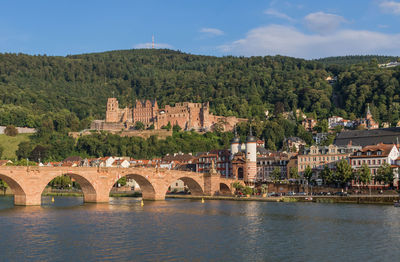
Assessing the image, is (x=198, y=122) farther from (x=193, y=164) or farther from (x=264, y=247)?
(x=264, y=247)

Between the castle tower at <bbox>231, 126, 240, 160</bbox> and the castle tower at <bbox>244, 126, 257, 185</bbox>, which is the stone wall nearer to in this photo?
the castle tower at <bbox>231, 126, 240, 160</bbox>

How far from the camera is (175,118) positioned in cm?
14275

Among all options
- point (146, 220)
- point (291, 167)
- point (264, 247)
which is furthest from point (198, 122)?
point (264, 247)

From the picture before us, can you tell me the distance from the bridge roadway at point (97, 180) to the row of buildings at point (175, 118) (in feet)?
197

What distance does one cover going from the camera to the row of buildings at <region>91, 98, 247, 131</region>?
140250 mm

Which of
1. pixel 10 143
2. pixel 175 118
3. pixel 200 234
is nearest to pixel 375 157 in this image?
pixel 200 234

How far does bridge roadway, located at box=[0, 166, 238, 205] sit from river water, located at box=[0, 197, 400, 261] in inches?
93.0

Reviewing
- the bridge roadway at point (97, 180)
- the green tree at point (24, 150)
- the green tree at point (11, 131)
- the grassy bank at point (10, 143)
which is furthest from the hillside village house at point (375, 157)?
the green tree at point (11, 131)

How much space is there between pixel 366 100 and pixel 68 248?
125 m

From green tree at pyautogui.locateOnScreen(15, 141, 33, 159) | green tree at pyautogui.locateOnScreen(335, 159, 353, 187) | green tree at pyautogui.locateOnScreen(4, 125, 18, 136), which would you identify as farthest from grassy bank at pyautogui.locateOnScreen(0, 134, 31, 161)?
green tree at pyautogui.locateOnScreen(335, 159, 353, 187)

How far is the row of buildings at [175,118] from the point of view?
140 meters

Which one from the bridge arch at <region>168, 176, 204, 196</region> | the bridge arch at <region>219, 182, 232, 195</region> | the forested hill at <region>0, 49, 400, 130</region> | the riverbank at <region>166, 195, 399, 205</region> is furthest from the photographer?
the forested hill at <region>0, 49, 400, 130</region>

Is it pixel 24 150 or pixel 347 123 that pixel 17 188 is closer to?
pixel 24 150

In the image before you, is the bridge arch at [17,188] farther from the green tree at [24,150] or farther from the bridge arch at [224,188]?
the green tree at [24,150]
